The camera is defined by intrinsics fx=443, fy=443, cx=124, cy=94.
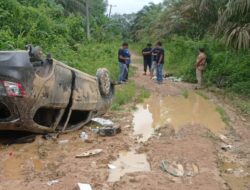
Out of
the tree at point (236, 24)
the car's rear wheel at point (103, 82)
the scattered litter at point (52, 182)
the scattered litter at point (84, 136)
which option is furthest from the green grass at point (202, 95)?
the scattered litter at point (52, 182)

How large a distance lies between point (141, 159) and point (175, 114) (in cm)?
427

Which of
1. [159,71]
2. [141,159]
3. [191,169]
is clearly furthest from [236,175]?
[159,71]

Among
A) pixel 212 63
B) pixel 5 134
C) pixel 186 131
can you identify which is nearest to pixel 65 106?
pixel 5 134

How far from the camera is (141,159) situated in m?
6.67

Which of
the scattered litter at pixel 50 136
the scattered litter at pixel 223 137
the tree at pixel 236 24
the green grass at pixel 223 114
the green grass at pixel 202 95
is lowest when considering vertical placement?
the green grass at pixel 202 95

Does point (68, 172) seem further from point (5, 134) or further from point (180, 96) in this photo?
point (180, 96)

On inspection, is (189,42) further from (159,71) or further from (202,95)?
(202,95)

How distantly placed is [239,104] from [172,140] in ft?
17.1

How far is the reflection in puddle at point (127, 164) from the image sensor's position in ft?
19.4

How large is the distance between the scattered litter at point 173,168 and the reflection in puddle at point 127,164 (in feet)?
0.76

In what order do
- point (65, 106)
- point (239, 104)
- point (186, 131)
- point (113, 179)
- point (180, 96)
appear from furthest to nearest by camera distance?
point (180, 96) → point (239, 104) → point (186, 131) → point (65, 106) → point (113, 179)

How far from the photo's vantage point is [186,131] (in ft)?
28.0

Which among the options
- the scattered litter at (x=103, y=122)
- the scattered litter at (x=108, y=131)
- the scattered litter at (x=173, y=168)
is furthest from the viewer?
the scattered litter at (x=103, y=122)

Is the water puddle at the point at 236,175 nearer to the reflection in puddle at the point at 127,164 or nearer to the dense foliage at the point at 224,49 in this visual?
the reflection in puddle at the point at 127,164
